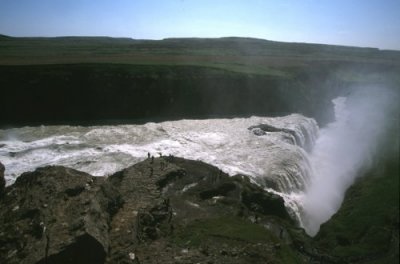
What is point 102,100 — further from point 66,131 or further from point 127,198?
point 127,198

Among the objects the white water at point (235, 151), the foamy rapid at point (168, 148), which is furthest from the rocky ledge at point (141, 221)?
the foamy rapid at point (168, 148)

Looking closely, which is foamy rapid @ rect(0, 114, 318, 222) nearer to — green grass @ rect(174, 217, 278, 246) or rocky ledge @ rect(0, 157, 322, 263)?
rocky ledge @ rect(0, 157, 322, 263)

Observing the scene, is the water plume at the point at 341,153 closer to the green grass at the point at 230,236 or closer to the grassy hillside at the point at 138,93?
the grassy hillside at the point at 138,93

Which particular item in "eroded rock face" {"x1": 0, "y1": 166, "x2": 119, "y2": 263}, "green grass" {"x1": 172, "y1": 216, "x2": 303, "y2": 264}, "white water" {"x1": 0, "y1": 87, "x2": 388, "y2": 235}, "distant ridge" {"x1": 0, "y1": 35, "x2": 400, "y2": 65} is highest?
"distant ridge" {"x1": 0, "y1": 35, "x2": 400, "y2": 65}

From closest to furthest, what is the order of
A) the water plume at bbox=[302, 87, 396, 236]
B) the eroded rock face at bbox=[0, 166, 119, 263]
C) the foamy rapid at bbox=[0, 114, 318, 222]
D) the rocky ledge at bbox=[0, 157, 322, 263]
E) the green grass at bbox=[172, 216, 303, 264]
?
the eroded rock face at bbox=[0, 166, 119, 263], the rocky ledge at bbox=[0, 157, 322, 263], the green grass at bbox=[172, 216, 303, 264], the water plume at bbox=[302, 87, 396, 236], the foamy rapid at bbox=[0, 114, 318, 222]

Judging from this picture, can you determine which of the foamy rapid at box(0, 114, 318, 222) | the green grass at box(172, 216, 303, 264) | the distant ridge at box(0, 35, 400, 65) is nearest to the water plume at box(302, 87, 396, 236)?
the foamy rapid at box(0, 114, 318, 222)

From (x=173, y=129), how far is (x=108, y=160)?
1296cm

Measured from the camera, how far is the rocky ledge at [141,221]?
50.1 feet

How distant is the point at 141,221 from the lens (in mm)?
18219

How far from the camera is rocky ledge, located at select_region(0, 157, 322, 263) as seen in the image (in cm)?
1526

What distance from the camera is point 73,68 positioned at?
2014 inches

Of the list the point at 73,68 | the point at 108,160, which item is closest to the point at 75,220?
the point at 108,160

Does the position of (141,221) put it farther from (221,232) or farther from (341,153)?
(341,153)

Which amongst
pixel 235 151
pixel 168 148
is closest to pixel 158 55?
pixel 168 148
